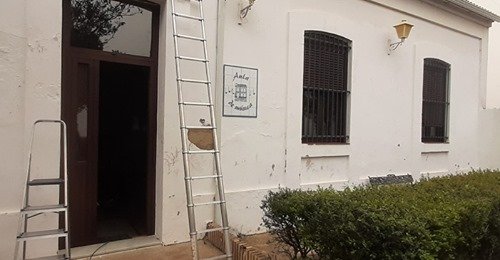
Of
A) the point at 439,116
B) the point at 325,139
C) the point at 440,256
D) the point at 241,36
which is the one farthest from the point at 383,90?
the point at 440,256

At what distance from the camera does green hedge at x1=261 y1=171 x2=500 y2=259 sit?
3.06 meters

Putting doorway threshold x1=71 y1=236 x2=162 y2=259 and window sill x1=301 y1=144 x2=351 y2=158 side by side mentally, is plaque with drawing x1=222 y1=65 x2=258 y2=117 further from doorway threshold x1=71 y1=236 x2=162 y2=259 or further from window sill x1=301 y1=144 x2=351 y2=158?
doorway threshold x1=71 y1=236 x2=162 y2=259

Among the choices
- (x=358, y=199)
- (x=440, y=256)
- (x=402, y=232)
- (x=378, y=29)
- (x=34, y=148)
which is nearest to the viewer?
(x=402, y=232)

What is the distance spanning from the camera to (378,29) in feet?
24.6

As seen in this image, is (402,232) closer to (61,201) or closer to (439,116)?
(61,201)

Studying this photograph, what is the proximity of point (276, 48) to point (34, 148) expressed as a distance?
371 centimetres

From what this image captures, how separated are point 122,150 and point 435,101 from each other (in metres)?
7.45

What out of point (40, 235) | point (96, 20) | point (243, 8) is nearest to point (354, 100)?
point (243, 8)

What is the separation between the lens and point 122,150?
5699mm

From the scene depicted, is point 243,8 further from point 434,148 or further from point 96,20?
point 434,148

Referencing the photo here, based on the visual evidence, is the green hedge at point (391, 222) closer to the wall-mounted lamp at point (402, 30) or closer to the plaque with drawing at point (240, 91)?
the plaque with drawing at point (240, 91)

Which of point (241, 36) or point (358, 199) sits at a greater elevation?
point (241, 36)

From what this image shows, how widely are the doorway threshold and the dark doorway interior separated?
0.61ft

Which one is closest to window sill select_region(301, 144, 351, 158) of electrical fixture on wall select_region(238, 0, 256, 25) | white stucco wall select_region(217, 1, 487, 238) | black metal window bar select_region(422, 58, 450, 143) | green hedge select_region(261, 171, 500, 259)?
white stucco wall select_region(217, 1, 487, 238)
